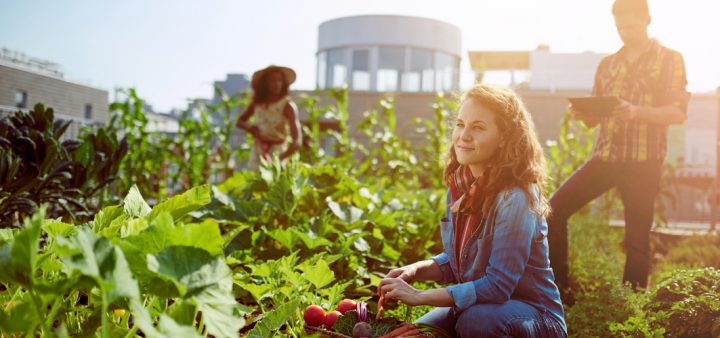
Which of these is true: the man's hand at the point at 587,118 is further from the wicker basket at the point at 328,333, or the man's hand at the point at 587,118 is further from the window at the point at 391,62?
the window at the point at 391,62

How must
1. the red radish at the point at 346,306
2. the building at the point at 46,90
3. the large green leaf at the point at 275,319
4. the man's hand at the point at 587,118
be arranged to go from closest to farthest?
the large green leaf at the point at 275,319 < the red radish at the point at 346,306 < the man's hand at the point at 587,118 < the building at the point at 46,90

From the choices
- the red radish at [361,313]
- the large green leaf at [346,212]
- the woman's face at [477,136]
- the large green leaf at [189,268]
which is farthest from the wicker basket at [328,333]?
the large green leaf at [346,212]

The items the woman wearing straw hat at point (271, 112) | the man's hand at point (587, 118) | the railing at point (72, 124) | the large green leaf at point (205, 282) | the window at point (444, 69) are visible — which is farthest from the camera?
the window at point (444, 69)

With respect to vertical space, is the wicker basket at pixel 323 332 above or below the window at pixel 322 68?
below

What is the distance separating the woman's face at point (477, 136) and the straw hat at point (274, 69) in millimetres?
3870

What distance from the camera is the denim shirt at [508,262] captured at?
1785mm

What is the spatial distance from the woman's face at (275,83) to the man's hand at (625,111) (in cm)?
319

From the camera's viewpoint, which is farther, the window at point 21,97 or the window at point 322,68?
the window at point 21,97

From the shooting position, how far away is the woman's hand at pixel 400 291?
176cm

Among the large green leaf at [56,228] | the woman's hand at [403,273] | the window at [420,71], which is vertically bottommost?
the woman's hand at [403,273]

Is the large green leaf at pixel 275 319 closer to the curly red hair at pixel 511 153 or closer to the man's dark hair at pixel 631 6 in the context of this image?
the curly red hair at pixel 511 153

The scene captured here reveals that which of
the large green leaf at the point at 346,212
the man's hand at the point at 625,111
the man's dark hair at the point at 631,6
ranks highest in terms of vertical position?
the man's dark hair at the point at 631,6

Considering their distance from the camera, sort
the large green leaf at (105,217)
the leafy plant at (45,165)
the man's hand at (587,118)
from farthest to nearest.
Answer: the man's hand at (587,118)
the leafy plant at (45,165)
the large green leaf at (105,217)

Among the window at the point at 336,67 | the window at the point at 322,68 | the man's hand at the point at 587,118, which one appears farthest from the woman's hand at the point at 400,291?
the window at the point at 322,68
